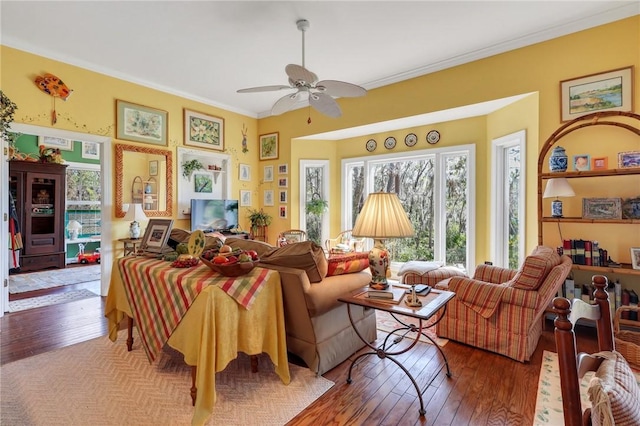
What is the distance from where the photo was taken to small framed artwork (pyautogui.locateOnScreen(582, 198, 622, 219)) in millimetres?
2812

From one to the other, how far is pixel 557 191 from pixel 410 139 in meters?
2.50

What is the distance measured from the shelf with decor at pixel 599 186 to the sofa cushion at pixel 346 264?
1991 mm

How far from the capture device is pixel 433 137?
16.1 feet

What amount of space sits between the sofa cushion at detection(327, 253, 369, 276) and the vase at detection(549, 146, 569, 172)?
2.16 m

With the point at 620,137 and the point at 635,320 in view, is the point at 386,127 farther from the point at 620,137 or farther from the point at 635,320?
the point at 635,320

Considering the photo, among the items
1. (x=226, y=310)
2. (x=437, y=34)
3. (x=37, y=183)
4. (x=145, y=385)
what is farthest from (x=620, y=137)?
(x=37, y=183)

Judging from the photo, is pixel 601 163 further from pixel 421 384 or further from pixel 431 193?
pixel 421 384

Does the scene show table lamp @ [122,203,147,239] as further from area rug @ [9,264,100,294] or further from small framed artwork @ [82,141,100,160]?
small framed artwork @ [82,141,100,160]

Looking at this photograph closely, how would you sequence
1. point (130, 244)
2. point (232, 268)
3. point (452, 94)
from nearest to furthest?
point (232, 268) → point (452, 94) → point (130, 244)

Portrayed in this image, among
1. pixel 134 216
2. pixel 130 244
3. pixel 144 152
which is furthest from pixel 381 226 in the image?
pixel 144 152

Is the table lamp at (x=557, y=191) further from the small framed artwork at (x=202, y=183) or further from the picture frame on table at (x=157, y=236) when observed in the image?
the small framed artwork at (x=202, y=183)

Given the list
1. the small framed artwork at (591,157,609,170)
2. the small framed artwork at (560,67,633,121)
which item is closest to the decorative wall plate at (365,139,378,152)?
the small framed artwork at (560,67,633,121)

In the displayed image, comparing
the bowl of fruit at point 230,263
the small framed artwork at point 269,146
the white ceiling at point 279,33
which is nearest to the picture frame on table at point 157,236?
the bowl of fruit at point 230,263

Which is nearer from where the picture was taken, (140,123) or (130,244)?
(130,244)
